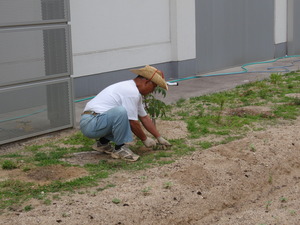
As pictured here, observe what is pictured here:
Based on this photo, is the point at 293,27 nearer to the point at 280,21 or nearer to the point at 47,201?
the point at 280,21

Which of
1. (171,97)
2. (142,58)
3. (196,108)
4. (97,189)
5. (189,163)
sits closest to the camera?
(97,189)

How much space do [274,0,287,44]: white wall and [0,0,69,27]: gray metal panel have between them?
10.0m

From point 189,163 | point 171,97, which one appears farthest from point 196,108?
point 189,163

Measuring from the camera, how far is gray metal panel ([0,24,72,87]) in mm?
7867

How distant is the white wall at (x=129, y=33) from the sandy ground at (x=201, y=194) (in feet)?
14.2

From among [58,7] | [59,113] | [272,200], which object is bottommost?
[272,200]

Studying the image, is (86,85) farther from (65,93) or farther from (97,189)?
(97,189)

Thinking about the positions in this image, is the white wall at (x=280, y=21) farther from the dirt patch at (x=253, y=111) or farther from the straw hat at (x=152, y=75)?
the straw hat at (x=152, y=75)

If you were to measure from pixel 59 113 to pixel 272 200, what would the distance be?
3.59m

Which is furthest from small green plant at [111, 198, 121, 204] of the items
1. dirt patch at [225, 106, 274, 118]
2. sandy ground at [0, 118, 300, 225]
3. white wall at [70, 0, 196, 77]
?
white wall at [70, 0, 196, 77]

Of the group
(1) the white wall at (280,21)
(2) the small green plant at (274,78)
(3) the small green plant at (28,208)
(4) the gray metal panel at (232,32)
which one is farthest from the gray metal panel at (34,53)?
(1) the white wall at (280,21)

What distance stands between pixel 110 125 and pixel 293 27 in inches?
474

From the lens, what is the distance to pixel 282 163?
7297 millimetres

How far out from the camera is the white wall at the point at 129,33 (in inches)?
445
